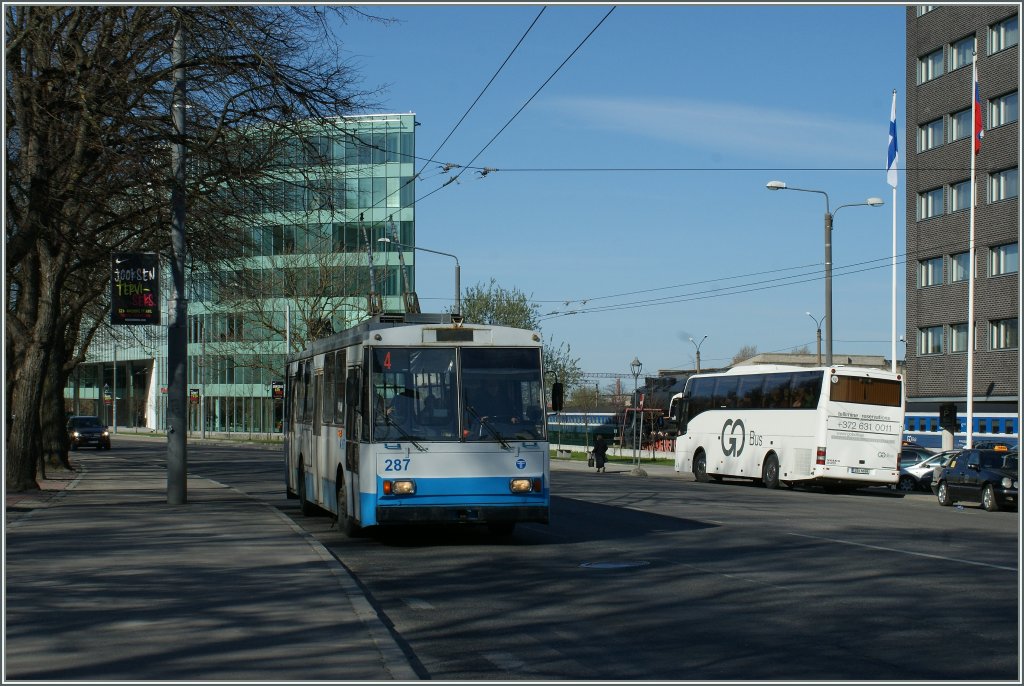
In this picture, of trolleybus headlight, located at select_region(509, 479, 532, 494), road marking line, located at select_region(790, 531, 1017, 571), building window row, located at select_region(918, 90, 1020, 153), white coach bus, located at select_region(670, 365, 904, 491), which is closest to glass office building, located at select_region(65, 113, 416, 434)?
trolleybus headlight, located at select_region(509, 479, 532, 494)

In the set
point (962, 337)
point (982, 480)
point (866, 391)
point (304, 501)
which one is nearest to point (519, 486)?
point (304, 501)

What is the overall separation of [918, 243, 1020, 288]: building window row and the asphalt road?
123 feet

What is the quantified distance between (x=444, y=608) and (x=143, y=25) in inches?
493

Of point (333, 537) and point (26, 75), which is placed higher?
point (26, 75)

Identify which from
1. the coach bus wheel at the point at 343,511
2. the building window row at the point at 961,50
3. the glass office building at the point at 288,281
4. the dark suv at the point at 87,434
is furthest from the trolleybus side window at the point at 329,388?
the dark suv at the point at 87,434

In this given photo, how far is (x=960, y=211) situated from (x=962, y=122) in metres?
4.24

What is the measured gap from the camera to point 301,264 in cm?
6338

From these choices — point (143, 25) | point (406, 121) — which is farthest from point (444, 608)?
point (406, 121)

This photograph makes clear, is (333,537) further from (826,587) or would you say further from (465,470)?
(826,587)

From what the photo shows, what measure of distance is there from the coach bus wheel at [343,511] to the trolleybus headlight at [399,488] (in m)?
1.84

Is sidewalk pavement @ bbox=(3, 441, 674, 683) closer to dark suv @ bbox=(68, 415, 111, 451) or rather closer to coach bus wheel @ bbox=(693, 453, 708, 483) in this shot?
coach bus wheel @ bbox=(693, 453, 708, 483)

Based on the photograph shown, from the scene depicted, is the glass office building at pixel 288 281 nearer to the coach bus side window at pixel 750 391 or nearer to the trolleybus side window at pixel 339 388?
the trolleybus side window at pixel 339 388

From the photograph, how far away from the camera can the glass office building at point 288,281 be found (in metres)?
22.1

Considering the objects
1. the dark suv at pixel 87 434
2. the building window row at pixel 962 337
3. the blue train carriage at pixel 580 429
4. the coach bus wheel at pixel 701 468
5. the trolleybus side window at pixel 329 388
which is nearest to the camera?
the trolleybus side window at pixel 329 388
